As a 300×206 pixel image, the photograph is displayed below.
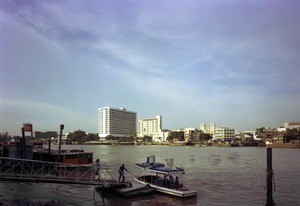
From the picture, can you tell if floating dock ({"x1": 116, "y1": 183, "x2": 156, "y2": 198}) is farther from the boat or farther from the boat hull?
the boat

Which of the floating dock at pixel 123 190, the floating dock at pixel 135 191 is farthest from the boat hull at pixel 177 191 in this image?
the floating dock at pixel 123 190

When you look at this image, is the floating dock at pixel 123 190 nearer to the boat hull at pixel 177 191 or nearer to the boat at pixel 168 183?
the boat hull at pixel 177 191

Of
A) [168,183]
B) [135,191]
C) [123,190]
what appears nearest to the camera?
[123,190]

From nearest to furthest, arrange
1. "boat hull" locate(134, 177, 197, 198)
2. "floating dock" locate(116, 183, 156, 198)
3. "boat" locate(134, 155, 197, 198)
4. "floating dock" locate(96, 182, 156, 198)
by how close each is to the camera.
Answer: "floating dock" locate(116, 183, 156, 198), "floating dock" locate(96, 182, 156, 198), "boat hull" locate(134, 177, 197, 198), "boat" locate(134, 155, 197, 198)

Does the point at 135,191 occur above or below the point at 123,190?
below

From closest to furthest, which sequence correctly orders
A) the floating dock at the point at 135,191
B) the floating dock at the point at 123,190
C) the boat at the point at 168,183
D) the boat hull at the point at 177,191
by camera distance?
the floating dock at the point at 135,191 → the floating dock at the point at 123,190 → the boat hull at the point at 177,191 → the boat at the point at 168,183

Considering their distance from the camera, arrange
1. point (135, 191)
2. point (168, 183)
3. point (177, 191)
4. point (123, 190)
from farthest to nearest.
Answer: point (168, 183) → point (177, 191) → point (135, 191) → point (123, 190)

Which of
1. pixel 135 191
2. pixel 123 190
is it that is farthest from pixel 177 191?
pixel 123 190

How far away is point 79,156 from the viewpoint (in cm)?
5619

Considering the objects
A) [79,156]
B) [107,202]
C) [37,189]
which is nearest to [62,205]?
[107,202]

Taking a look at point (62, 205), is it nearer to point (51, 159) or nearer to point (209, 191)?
point (209, 191)

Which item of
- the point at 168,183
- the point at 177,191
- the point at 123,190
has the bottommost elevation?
the point at 177,191

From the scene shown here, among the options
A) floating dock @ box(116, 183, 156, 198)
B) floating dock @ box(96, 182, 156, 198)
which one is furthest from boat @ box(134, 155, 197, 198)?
floating dock @ box(96, 182, 156, 198)

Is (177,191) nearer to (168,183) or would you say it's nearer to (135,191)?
(168,183)
